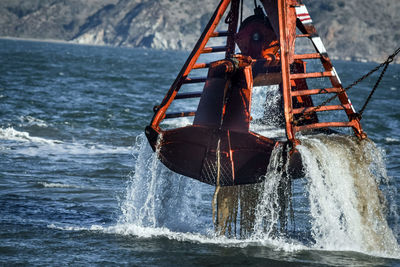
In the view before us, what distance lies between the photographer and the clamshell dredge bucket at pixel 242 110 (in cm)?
1246

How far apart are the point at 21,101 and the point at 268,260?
29.1 meters

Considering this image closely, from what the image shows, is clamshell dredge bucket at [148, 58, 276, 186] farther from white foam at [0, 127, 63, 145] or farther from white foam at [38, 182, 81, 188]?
white foam at [0, 127, 63, 145]

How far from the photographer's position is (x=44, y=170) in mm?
20062

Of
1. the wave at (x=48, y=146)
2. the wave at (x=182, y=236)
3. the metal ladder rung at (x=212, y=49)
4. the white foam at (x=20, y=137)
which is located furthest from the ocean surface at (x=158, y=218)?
the white foam at (x=20, y=137)

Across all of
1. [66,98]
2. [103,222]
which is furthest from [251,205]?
[66,98]

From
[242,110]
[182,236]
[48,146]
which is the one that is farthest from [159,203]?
[48,146]

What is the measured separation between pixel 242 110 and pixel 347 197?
2.77m

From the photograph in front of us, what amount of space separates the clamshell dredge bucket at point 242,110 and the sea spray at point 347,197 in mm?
411

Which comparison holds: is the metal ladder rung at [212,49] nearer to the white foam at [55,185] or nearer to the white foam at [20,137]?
the white foam at [55,185]

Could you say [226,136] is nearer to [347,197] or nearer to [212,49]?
[212,49]

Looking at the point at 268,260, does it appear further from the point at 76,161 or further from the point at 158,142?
the point at 76,161

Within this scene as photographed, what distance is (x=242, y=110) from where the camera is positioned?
41.5 ft

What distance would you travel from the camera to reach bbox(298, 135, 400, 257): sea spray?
12.7 meters

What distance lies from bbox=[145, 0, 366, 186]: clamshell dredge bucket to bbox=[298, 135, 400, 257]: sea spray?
411 mm
